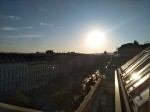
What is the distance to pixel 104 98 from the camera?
5.97 meters

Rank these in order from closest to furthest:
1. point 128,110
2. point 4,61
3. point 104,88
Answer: point 128,110 < point 104,88 < point 4,61

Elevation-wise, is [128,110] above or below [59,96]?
above

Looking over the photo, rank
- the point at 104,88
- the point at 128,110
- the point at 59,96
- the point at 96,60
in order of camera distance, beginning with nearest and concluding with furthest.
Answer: the point at 128,110
the point at 104,88
the point at 59,96
the point at 96,60

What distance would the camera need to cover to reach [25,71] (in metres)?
49.5

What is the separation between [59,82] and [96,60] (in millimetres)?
82339

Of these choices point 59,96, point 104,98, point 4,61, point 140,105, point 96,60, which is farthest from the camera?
point 96,60

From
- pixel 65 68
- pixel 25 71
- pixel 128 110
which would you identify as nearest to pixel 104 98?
pixel 128 110

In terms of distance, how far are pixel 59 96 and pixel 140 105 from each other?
30.8 meters

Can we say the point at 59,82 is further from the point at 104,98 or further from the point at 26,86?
the point at 104,98

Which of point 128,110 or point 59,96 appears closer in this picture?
point 128,110

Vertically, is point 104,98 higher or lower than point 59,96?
higher

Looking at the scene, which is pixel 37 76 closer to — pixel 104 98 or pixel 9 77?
pixel 9 77

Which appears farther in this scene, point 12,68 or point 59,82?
point 59,82

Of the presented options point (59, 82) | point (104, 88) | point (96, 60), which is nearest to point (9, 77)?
point (59, 82)
